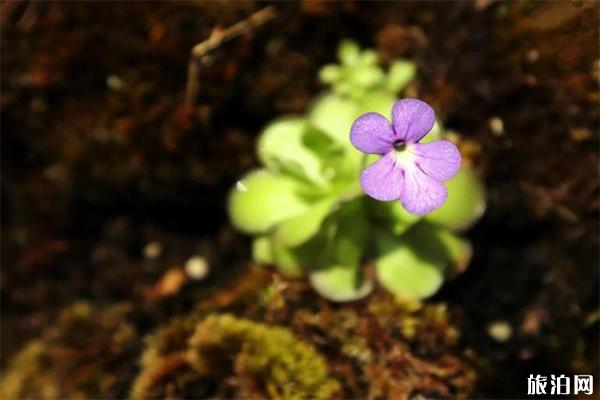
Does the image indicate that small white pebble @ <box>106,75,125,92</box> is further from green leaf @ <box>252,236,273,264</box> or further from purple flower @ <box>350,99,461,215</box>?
purple flower @ <box>350,99,461,215</box>

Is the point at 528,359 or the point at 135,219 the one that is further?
the point at 135,219

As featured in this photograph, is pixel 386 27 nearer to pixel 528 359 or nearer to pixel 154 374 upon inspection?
pixel 528 359

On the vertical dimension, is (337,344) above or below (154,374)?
above

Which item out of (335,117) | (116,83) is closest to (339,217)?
(335,117)

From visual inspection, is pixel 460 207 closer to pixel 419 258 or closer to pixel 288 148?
pixel 419 258

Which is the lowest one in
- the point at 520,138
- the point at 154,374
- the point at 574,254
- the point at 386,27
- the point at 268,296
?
the point at 154,374

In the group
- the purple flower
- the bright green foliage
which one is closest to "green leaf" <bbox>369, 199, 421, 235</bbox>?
the bright green foliage

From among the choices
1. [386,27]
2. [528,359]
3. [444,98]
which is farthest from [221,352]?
[386,27]
